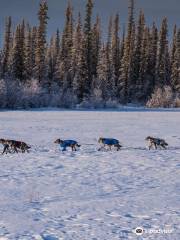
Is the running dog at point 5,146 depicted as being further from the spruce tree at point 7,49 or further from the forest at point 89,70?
the spruce tree at point 7,49

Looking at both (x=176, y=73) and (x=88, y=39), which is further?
(x=176, y=73)

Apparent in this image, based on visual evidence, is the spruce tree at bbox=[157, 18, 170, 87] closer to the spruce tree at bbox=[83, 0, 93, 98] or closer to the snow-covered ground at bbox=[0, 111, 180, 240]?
the spruce tree at bbox=[83, 0, 93, 98]

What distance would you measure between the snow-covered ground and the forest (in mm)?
22815

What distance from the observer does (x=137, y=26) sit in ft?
229

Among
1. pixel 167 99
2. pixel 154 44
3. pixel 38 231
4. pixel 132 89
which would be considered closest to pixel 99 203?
pixel 38 231

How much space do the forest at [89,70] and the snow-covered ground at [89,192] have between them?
74.9 feet

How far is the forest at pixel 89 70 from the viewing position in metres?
44.5

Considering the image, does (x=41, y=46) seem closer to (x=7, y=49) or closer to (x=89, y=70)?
(x=89, y=70)

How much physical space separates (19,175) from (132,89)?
49.1m

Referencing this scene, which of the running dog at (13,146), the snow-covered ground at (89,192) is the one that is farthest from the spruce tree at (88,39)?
the running dog at (13,146)

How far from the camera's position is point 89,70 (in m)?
58.0

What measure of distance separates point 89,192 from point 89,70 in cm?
4728

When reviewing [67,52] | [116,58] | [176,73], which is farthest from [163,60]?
[67,52]

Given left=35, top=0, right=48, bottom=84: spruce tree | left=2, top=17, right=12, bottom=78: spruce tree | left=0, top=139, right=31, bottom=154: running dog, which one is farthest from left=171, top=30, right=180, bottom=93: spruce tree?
left=0, top=139, right=31, bottom=154: running dog
